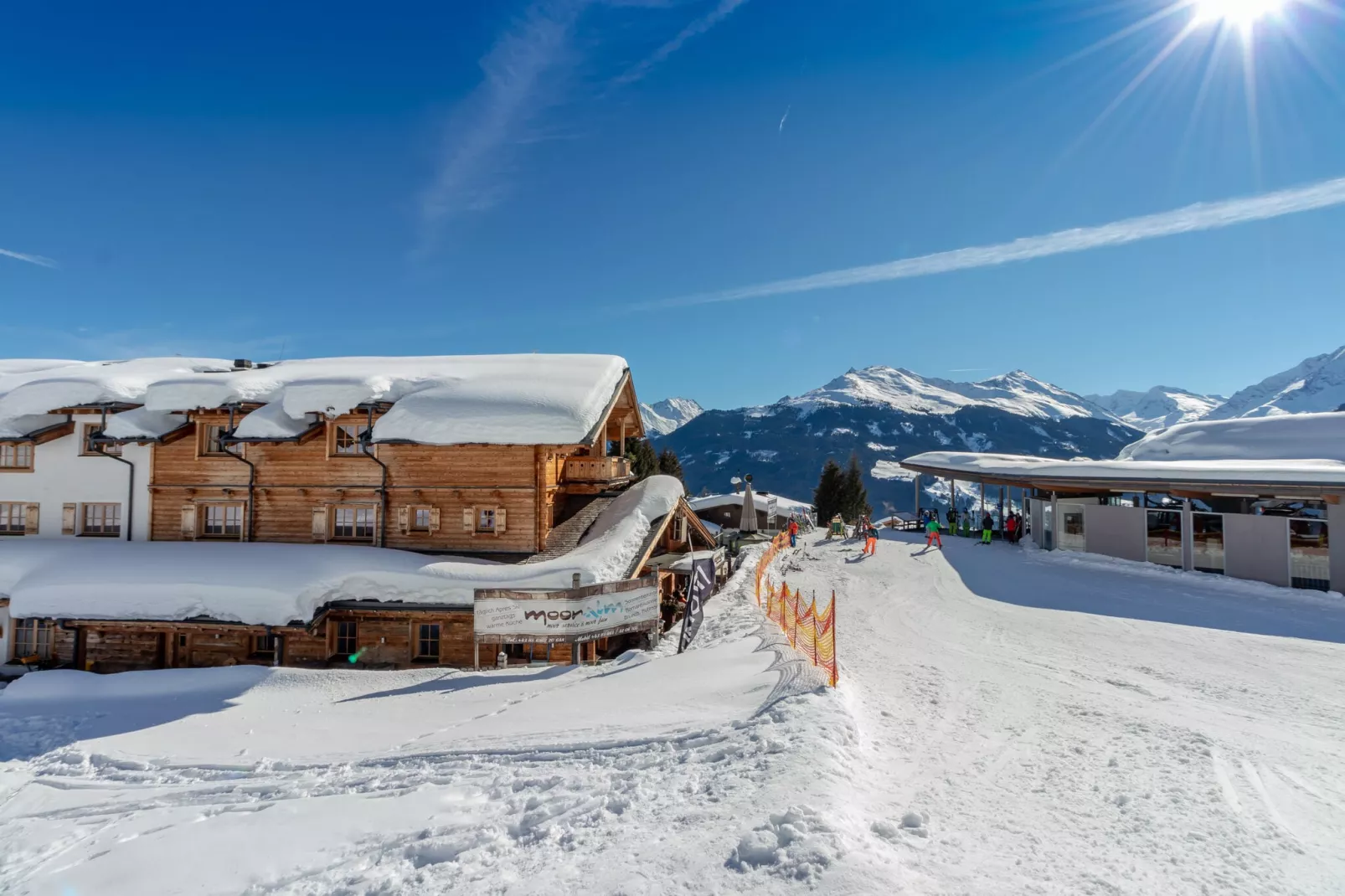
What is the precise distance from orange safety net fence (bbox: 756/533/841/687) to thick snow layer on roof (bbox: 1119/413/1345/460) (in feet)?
113

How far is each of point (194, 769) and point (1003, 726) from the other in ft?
38.5

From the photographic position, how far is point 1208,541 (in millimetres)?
19938

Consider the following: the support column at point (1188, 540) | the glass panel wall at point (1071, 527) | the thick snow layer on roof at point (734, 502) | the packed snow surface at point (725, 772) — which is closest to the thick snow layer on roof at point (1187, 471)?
the support column at point (1188, 540)

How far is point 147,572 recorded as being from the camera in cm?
1593

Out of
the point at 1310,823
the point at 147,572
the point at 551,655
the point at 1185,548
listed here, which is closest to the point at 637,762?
the point at 1310,823

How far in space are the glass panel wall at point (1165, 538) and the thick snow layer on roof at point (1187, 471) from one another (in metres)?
Result: 1.59

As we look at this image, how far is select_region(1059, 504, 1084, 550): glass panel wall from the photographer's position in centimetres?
2386

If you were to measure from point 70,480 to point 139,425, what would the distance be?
391 centimetres

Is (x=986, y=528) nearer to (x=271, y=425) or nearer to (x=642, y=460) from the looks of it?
(x=271, y=425)

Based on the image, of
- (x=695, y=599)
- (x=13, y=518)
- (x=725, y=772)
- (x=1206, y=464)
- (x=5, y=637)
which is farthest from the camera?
(x=1206, y=464)

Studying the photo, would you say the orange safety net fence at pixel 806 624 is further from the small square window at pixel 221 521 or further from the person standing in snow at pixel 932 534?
the small square window at pixel 221 521

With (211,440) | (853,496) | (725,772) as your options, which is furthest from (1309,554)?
(853,496)

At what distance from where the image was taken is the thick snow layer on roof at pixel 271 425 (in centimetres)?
1745

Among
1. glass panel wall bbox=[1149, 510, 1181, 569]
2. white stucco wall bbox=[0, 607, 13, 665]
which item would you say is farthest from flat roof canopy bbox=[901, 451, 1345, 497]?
white stucco wall bbox=[0, 607, 13, 665]
